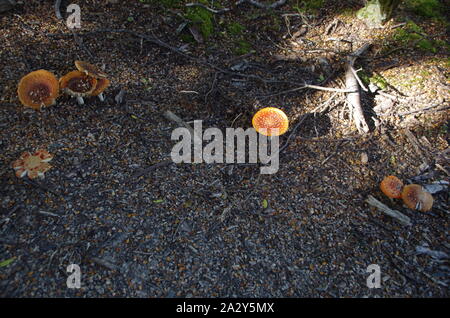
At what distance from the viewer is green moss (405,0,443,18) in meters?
5.12

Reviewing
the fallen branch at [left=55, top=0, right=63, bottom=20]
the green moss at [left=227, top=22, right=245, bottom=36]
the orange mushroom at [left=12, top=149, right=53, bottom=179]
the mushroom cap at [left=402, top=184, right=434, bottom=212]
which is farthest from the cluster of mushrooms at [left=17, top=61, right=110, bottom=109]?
the mushroom cap at [left=402, top=184, right=434, bottom=212]

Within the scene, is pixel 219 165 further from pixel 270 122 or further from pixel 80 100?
pixel 80 100

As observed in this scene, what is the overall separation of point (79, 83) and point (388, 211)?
3.58 m

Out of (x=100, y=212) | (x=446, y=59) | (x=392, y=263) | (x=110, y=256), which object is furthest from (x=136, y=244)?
(x=446, y=59)

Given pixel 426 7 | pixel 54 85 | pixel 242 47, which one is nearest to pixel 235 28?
pixel 242 47

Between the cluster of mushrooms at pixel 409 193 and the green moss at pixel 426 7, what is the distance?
3610 millimetres

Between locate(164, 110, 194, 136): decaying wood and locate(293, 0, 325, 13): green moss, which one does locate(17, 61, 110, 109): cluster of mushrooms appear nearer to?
locate(164, 110, 194, 136): decaying wood

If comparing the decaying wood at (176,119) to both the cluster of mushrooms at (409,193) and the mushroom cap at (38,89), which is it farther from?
the cluster of mushrooms at (409,193)

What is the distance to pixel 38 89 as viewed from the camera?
3305mm

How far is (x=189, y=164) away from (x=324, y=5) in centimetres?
394

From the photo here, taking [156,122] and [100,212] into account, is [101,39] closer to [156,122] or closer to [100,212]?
[156,122]

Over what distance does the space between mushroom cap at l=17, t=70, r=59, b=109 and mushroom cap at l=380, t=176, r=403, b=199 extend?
367cm

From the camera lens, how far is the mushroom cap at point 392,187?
10.2 feet
